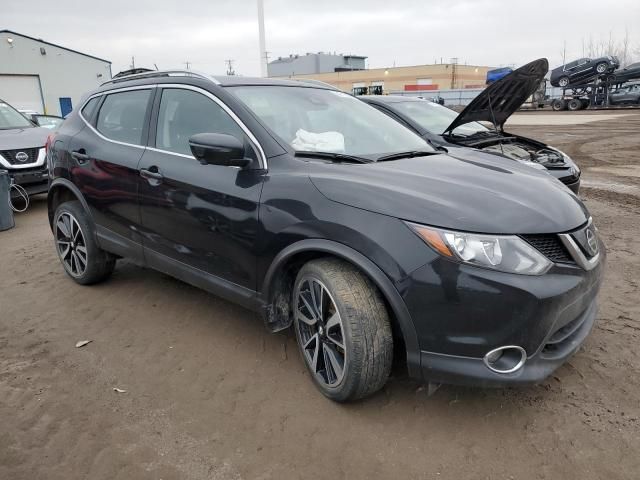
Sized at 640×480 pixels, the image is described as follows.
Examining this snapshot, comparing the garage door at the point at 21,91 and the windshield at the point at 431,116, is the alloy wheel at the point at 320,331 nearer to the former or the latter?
the windshield at the point at 431,116

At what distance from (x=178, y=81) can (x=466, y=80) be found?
7921 centimetres

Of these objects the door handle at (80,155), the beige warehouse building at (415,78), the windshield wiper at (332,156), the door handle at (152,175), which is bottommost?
the door handle at (152,175)

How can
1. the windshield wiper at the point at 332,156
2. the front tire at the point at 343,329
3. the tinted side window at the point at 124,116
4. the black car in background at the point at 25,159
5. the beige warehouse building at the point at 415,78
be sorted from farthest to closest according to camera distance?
the beige warehouse building at the point at 415,78 < the black car in background at the point at 25,159 < the tinted side window at the point at 124,116 < the windshield wiper at the point at 332,156 < the front tire at the point at 343,329

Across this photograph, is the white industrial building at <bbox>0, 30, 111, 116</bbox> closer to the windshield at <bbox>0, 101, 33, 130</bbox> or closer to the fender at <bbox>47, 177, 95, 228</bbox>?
the windshield at <bbox>0, 101, 33, 130</bbox>

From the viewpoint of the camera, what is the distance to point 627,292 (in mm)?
3988

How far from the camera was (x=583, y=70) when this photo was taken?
31719 mm

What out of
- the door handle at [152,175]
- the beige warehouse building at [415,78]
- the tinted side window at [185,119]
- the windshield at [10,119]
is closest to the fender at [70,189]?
the door handle at [152,175]

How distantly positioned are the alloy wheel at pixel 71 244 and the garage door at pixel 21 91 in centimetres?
2998

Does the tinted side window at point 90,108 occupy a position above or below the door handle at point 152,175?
above

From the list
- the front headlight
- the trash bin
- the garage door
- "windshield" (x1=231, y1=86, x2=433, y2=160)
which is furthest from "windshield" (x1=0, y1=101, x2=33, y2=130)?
the garage door

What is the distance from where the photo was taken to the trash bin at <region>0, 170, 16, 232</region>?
674 cm

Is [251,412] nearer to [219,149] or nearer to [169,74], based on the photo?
[219,149]

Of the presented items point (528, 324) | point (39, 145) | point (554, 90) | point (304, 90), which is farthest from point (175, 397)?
point (554, 90)

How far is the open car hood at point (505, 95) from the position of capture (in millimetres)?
5445
